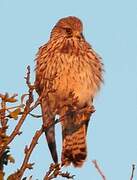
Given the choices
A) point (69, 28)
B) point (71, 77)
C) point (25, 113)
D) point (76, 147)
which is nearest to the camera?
point (25, 113)

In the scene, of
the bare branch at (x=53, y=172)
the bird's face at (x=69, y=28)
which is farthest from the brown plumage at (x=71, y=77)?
the bare branch at (x=53, y=172)

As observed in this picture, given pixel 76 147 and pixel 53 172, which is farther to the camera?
pixel 76 147

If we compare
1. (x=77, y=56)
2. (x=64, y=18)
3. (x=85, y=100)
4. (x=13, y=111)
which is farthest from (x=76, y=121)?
(x=13, y=111)

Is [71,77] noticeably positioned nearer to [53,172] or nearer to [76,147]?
[76,147]

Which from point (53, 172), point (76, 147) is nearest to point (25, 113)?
point (53, 172)

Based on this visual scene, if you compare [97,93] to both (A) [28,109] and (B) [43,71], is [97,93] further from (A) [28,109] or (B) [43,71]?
(A) [28,109]

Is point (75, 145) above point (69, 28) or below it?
below

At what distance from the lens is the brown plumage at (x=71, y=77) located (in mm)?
7262

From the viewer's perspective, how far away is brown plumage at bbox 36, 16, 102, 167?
7262mm

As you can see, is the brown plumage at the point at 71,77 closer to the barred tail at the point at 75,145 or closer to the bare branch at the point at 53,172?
the barred tail at the point at 75,145

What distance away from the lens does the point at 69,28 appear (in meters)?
8.02

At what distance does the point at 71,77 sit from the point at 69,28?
3.31ft

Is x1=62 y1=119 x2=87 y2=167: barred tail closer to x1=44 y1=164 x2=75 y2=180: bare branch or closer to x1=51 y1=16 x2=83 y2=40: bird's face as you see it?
x1=51 y1=16 x2=83 y2=40: bird's face

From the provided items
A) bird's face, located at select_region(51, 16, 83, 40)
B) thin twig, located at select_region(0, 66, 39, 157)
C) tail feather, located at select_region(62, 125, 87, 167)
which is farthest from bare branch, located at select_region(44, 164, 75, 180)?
bird's face, located at select_region(51, 16, 83, 40)
